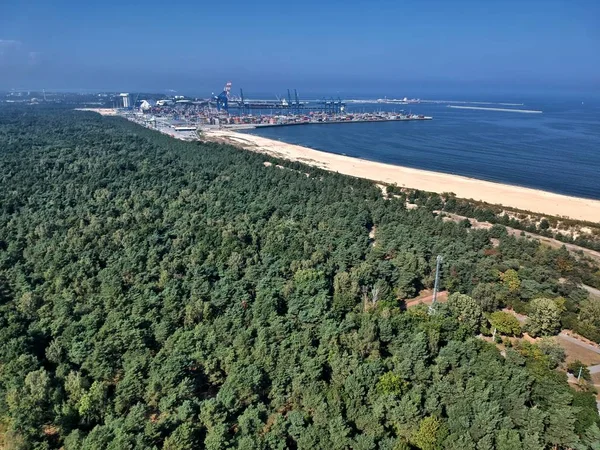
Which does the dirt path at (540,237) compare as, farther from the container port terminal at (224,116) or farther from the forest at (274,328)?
the container port terminal at (224,116)

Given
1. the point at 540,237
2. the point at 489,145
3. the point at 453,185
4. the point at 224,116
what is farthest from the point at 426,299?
the point at 224,116

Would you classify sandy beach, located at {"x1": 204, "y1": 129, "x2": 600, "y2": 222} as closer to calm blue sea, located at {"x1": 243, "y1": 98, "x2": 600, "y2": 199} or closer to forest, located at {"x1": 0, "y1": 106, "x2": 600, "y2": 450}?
calm blue sea, located at {"x1": 243, "y1": 98, "x2": 600, "y2": 199}

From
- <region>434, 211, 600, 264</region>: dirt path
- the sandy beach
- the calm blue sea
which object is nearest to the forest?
<region>434, 211, 600, 264</region>: dirt path

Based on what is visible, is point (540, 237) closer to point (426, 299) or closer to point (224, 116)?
point (426, 299)

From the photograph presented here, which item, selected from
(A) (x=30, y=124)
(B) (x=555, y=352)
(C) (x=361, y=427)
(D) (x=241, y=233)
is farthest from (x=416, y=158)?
(A) (x=30, y=124)

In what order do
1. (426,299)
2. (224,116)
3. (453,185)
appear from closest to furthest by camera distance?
1. (426,299)
2. (453,185)
3. (224,116)

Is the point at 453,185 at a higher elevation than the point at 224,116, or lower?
lower
